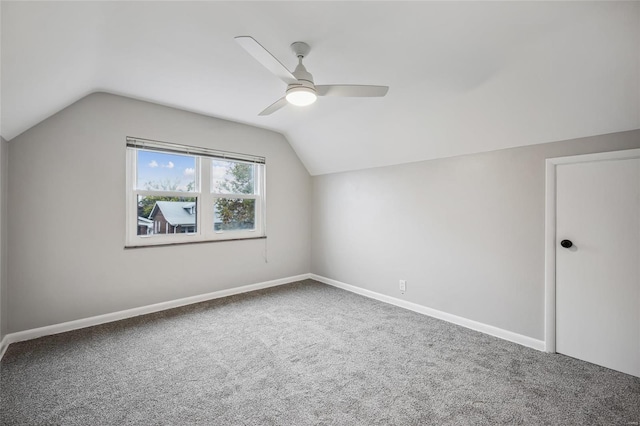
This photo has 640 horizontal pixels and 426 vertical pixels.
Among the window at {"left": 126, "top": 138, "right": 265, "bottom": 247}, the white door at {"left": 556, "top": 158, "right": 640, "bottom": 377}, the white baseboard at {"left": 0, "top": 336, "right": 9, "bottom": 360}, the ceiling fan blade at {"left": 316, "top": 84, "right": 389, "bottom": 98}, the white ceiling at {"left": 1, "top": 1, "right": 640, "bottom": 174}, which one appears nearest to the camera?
the white ceiling at {"left": 1, "top": 1, "right": 640, "bottom": 174}

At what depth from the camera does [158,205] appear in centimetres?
354

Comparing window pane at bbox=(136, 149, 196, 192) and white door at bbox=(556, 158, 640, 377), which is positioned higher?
window pane at bbox=(136, 149, 196, 192)

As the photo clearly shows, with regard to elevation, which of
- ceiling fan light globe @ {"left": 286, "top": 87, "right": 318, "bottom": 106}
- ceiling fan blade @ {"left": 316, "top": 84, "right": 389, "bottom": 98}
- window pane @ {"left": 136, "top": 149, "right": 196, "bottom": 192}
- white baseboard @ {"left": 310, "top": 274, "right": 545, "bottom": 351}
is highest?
ceiling fan blade @ {"left": 316, "top": 84, "right": 389, "bottom": 98}

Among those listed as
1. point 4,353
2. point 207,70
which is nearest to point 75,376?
point 4,353

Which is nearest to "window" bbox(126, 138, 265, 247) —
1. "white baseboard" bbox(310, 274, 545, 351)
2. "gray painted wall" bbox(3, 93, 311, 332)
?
"gray painted wall" bbox(3, 93, 311, 332)

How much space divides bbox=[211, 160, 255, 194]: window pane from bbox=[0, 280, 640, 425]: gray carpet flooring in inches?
71.9

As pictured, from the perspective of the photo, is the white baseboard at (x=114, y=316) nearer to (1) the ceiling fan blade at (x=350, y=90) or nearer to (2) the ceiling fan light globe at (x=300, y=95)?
(2) the ceiling fan light globe at (x=300, y=95)

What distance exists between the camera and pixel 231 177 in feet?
13.8

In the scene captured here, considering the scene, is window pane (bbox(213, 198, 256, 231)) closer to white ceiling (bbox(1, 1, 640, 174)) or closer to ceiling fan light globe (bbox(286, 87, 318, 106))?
white ceiling (bbox(1, 1, 640, 174))

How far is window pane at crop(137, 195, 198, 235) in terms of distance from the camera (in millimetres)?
3443

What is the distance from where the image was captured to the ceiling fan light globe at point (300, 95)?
6.63 feet

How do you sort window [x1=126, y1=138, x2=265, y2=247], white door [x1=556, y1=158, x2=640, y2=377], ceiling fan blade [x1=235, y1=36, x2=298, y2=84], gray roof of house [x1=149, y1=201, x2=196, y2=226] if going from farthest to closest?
gray roof of house [x1=149, y1=201, x2=196, y2=226] < window [x1=126, y1=138, x2=265, y2=247] < white door [x1=556, y1=158, x2=640, y2=377] < ceiling fan blade [x1=235, y1=36, x2=298, y2=84]

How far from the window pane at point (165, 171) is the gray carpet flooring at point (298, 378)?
157 centimetres

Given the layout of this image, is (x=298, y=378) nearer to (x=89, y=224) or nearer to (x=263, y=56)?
(x=263, y=56)
